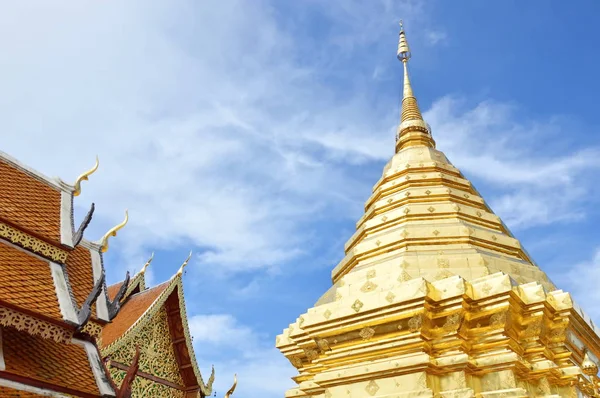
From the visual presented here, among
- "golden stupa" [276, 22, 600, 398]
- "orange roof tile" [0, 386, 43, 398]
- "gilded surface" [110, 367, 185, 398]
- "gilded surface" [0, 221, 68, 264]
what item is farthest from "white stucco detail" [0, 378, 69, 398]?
"gilded surface" [110, 367, 185, 398]

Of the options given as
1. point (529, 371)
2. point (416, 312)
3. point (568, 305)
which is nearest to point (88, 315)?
point (416, 312)

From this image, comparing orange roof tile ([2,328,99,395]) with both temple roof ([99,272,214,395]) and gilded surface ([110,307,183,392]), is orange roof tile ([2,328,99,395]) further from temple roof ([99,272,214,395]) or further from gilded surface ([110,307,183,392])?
temple roof ([99,272,214,395])

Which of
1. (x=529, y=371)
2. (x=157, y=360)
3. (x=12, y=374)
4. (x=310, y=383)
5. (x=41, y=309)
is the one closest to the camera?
(x=12, y=374)

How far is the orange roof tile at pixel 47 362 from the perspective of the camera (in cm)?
480

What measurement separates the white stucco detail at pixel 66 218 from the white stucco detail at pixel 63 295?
358 mm

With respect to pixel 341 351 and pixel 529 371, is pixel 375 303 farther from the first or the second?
pixel 529 371

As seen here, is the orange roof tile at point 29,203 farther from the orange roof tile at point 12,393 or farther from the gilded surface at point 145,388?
the gilded surface at point 145,388

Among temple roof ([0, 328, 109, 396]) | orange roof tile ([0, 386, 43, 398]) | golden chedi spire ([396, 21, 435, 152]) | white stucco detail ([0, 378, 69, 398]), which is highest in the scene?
golden chedi spire ([396, 21, 435, 152])

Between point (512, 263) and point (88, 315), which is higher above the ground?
point (512, 263)

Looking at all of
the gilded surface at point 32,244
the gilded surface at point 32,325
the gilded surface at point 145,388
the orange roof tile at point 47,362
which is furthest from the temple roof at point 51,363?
the gilded surface at point 145,388

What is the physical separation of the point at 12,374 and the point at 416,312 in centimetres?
349

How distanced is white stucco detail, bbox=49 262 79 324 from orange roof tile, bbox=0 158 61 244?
35 centimetres

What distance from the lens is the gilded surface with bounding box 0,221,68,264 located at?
5.39 metres

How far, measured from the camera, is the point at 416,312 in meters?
5.67
